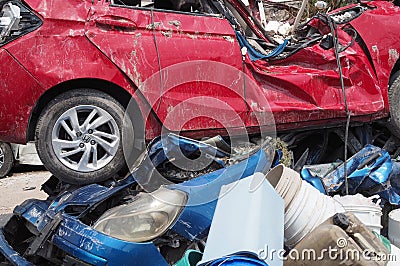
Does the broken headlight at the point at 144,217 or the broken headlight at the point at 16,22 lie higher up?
the broken headlight at the point at 16,22

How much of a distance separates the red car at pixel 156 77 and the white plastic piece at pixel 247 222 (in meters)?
1.35

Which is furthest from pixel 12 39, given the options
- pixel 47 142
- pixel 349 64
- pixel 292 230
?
pixel 349 64

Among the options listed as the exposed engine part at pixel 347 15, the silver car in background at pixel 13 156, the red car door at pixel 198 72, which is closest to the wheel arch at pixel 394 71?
the exposed engine part at pixel 347 15

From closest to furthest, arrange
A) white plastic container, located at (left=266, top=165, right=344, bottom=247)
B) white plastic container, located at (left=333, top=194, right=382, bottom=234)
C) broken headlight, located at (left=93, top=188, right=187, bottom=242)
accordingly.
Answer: broken headlight, located at (left=93, top=188, right=187, bottom=242) → white plastic container, located at (left=266, top=165, right=344, bottom=247) → white plastic container, located at (left=333, top=194, right=382, bottom=234)

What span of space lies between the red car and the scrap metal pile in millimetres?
299

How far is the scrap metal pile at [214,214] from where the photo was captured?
2.51 m

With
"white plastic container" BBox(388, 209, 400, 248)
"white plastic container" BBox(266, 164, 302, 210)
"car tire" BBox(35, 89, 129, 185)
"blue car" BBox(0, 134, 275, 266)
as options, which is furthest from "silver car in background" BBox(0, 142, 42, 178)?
"white plastic container" BBox(388, 209, 400, 248)

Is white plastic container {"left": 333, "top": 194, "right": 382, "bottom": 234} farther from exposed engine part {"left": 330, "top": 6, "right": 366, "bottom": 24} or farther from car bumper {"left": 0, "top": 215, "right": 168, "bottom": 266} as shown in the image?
exposed engine part {"left": 330, "top": 6, "right": 366, "bottom": 24}

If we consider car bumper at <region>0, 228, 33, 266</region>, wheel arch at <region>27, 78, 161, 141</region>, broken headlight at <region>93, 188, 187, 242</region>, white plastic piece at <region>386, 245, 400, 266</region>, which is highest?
wheel arch at <region>27, 78, 161, 141</region>

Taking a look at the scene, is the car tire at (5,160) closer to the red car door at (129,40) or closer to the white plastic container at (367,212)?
the red car door at (129,40)

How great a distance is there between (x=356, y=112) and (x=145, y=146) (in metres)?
1.84

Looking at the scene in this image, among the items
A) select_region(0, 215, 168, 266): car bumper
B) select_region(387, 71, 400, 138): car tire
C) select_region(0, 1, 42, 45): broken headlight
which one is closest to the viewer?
select_region(0, 215, 168, 266): car bumper

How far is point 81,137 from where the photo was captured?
3.92 m

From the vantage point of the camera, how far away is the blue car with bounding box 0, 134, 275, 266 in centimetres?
274
